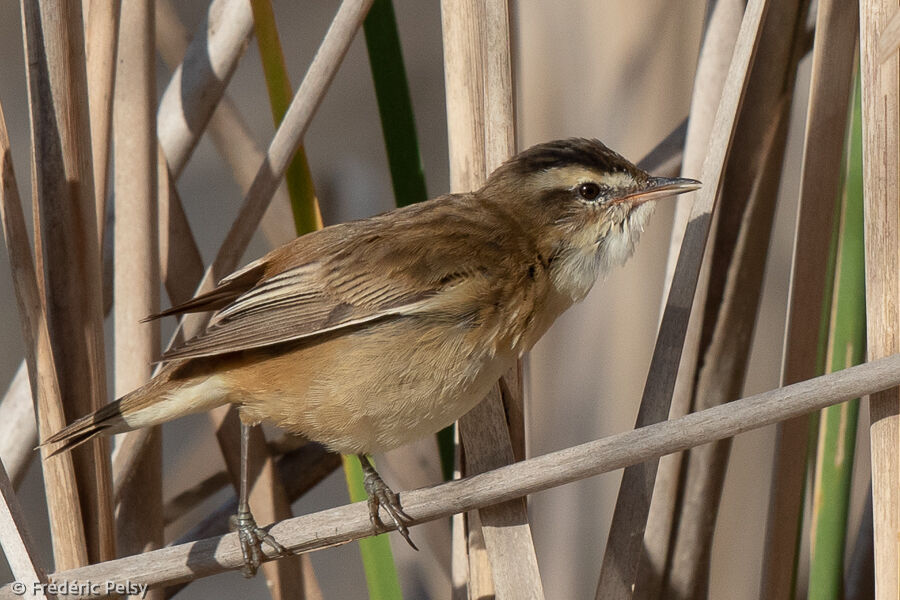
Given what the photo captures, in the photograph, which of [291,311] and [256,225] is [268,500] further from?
[256,225]

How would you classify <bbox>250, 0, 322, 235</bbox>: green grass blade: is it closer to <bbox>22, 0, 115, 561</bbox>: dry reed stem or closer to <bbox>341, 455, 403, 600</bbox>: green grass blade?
<bbox>22, 0, 115, 561</bbox>: dry reed stem

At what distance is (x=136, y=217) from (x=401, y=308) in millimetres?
651

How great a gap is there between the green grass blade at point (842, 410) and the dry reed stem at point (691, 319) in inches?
13.3

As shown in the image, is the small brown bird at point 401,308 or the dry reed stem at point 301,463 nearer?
the small brown bird at point 401,308

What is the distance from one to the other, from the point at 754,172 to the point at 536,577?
1.07m

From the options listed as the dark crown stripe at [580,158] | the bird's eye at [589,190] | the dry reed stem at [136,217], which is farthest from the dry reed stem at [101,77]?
the bird's eye at [589,190]

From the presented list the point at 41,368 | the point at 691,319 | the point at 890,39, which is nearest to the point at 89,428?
the point at 41,368

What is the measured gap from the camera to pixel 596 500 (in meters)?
3.26

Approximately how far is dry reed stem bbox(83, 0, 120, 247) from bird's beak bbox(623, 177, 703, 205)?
46.9 inches

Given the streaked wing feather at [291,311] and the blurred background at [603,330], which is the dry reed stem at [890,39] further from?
the blurred background at [603,330]

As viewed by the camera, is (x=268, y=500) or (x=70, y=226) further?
(x=268, y=500)

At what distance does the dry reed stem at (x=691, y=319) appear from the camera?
2217mm

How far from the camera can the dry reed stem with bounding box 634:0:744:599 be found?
87.3 inches

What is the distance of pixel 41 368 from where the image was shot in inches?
72.7
